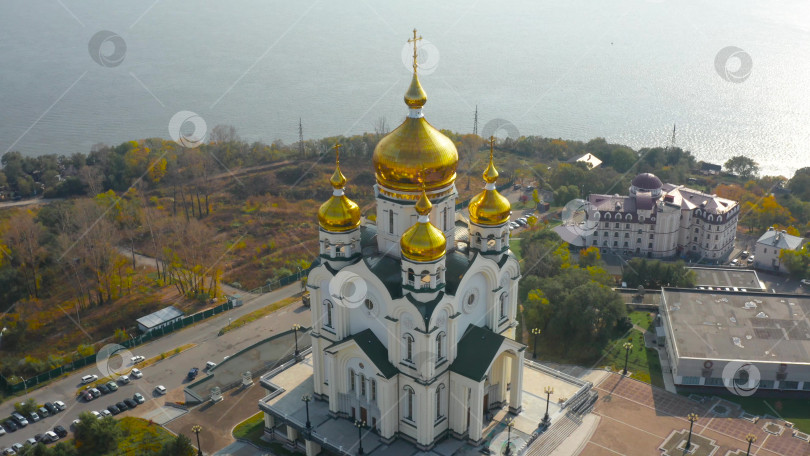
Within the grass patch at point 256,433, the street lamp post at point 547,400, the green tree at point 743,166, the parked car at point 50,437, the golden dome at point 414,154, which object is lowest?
the parked car at point 50,437

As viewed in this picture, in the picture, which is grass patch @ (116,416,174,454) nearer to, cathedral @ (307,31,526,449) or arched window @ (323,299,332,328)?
cathedral @ (307,31,526,449)

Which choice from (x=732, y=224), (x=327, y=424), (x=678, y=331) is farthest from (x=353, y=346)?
(x=732, y=224)

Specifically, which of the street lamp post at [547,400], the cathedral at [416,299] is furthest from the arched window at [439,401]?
the street lamp post at [547,400]

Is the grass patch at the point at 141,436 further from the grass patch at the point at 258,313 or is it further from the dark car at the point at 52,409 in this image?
the grass patch at the point at 258,313

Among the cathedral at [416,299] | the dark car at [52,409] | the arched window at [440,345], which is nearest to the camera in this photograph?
the cathedral at [416,299]

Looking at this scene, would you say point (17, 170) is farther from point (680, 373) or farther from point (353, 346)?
point (680, 373)

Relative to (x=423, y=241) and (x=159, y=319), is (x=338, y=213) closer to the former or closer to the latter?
(x=423, y=241)
